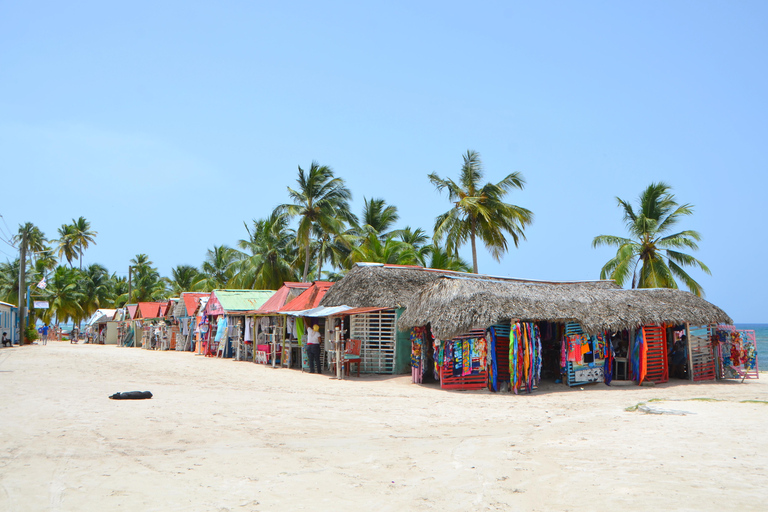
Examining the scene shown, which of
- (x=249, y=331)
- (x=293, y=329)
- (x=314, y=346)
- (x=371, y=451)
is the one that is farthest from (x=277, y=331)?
(x=371, y=451)

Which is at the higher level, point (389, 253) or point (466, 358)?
point (389, 253)

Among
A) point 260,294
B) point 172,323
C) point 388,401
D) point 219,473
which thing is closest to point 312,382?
point 388,401

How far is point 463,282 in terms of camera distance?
14.7m

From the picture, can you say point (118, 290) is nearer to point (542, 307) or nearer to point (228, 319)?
point (228, 319)

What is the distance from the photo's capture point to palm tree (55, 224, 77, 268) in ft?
201

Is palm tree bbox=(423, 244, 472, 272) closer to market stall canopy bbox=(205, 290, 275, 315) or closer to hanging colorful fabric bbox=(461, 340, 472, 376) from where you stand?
market stall canopy bbox=(205, 290, 275, 315)

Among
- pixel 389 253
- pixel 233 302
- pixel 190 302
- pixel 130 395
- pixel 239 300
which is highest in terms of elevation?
pixel 389 253

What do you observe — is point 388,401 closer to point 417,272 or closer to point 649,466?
point 649,466

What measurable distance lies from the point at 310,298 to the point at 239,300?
701 centimetres

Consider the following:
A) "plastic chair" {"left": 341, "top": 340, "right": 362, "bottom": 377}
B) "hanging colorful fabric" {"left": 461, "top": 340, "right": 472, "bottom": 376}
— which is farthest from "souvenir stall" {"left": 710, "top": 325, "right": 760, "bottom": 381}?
"plastic chair" {"left": 341, "top": 340, "right": 362, "bottom": 377}

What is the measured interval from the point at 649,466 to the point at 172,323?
31.5 m

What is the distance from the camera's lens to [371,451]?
24.0ft

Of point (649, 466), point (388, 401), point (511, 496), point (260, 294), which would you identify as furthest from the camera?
point (260, 294)

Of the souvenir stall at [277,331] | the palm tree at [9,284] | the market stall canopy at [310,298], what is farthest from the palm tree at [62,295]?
the market stall canopy at [310,298]
